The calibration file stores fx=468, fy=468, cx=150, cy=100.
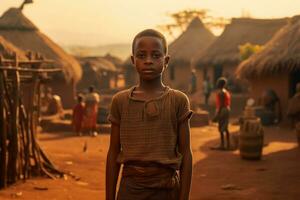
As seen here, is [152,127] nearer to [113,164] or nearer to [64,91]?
[113,164]

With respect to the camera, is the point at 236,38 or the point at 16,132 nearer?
the point at 16,132

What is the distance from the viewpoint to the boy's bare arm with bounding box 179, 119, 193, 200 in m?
2.49

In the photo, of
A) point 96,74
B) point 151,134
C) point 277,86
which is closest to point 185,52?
point 96,74

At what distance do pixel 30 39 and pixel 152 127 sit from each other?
22189 mm

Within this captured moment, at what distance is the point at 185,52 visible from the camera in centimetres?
3056

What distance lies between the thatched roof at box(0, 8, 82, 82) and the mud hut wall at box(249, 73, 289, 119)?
9.55 metres

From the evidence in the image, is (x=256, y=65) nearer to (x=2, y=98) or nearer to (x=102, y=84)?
(x=2, y=98)

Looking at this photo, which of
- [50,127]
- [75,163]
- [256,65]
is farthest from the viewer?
[256,65]

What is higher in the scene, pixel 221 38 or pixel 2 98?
pixel 221 38

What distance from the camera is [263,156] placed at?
9773 mm

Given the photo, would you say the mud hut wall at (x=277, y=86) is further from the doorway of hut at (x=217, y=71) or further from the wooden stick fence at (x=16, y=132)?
the wooden stick fence at (x=16, y=132)

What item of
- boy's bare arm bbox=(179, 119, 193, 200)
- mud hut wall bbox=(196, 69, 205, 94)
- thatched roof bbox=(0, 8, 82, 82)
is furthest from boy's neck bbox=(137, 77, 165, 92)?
mud hut wall bbox=(196, 69, 205, 94)

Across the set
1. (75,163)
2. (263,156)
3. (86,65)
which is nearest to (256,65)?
(263,156)

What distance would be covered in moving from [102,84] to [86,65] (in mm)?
2496
